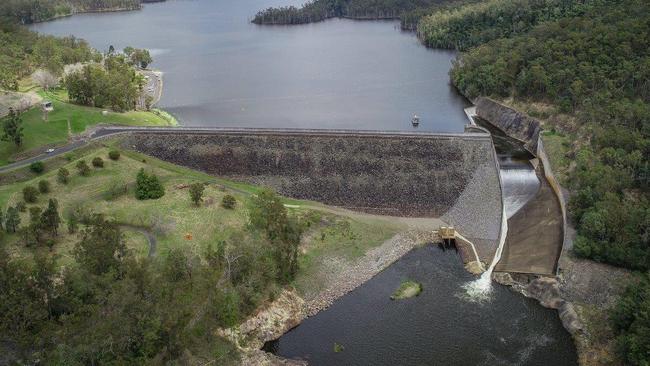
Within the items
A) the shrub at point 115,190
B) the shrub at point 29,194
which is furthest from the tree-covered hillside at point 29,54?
the shrub at point 29,194

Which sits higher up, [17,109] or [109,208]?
[17,109]

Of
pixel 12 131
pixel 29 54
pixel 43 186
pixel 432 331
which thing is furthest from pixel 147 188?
pixel 29 54

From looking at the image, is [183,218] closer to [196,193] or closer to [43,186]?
[196,193]

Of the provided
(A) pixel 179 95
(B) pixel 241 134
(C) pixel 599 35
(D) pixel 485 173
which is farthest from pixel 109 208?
(C) pixel 599 35

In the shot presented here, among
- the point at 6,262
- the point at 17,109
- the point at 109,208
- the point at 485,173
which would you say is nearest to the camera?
the point at 6,262

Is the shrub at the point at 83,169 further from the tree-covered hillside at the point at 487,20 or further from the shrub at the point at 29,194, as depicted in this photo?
the tree-covered hillside at the point at 487,20

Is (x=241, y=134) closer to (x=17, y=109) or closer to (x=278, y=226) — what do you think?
(x=278, y=226)

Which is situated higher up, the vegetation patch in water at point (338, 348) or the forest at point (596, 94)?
the forest at point (596, 94)
